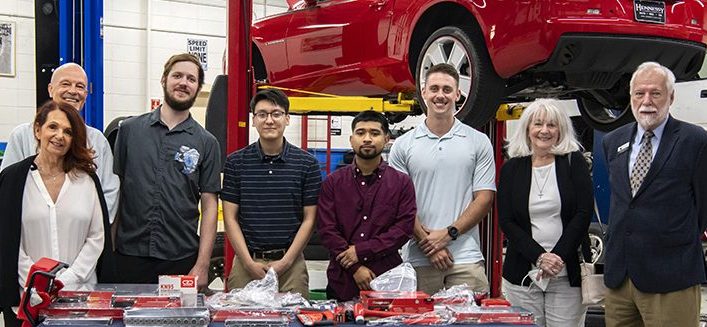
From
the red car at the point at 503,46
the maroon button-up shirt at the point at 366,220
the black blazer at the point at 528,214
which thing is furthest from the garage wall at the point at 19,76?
the black blazer at the point at 528,214

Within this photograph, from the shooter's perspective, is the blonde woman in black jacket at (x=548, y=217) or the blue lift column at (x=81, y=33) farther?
the blue lift column at (x=81, y=33)

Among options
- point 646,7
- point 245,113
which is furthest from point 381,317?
point 646,7

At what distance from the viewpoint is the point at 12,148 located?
2979 millimetres

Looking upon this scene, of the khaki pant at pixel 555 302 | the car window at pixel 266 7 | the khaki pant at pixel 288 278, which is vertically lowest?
the khaki pant at pixel 555 302

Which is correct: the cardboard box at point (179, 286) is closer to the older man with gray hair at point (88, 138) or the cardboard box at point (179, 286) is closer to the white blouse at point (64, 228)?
the white blouse at point (64, 228)

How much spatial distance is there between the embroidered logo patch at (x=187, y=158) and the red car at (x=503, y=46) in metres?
1.60

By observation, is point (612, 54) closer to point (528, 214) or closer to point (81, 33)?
point (528, 214)

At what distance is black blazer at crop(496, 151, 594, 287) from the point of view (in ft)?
9.97

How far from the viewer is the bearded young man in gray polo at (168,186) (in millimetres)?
3121

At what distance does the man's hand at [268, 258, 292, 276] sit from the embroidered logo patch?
0.53 meters

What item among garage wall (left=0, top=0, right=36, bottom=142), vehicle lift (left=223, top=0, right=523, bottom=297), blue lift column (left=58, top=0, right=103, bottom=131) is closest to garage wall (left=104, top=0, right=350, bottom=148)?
garage wall (left=0, top=0, right=36, bottom=142)

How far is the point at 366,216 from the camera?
3.02 m

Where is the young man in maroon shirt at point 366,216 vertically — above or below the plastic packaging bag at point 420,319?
above

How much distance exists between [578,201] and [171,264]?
1713 mm
